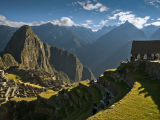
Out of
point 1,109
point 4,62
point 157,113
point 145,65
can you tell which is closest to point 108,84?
point 145,65

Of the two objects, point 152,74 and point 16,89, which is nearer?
point 152,74

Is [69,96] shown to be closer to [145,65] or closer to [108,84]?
[108,84]

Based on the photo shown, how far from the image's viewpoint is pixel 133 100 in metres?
11.4

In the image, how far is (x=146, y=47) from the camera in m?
27.0

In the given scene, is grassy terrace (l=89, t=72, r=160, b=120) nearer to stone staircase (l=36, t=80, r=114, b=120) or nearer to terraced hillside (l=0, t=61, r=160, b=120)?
terraced hillside (l=0, t=61, r=160, b=120)

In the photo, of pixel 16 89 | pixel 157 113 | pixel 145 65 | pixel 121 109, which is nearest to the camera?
pixel 157 113

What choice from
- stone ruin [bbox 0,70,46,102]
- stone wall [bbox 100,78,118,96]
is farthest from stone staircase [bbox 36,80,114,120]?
stone ruin [bbox 0,70,46,102]

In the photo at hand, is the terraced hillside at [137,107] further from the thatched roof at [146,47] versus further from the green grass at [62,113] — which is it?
the green grass at [62,113]

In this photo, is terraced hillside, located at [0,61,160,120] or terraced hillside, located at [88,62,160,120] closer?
terraced hillside, located at [88,62,160,120]

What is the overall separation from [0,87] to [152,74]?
5784 centimetres

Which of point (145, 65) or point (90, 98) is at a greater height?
point (145, 65)

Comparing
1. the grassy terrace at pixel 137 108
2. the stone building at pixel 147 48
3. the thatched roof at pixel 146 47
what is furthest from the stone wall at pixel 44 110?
the thatched roof at pixel 146 47

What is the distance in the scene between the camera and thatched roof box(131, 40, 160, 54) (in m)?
26.4

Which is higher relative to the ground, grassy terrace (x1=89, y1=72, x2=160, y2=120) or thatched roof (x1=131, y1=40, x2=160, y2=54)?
thatched roof (x1=131, y1=40, x2=160, y2=54)
